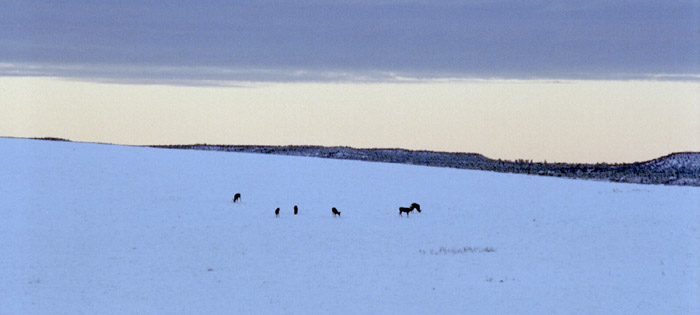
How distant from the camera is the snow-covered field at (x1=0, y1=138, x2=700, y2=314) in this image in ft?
49.9

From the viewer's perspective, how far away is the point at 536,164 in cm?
6088

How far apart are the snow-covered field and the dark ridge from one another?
596 inches

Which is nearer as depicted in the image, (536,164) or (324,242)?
(324,242)

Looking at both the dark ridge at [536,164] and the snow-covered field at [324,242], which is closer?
the snow-covered field at [324,242]

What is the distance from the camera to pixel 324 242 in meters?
22.2

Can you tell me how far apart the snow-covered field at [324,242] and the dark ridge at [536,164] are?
15148 millimetres

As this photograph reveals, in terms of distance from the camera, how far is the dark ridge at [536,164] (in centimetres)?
5519

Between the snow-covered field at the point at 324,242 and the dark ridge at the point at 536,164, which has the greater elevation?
the dark ridge at the point at 536,164

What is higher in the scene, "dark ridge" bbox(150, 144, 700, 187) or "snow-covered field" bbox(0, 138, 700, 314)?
"dark ridge" bbox(150, 144, 700, 187)

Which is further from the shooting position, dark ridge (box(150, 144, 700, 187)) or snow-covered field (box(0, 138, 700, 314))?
dark ridge (box(150, 144, 700, 187))

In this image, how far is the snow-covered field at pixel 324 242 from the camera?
15.2 meters

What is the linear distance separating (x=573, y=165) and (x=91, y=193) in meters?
39.6

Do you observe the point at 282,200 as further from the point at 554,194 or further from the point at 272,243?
the point at 554,194

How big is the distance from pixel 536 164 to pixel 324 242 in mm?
41418
